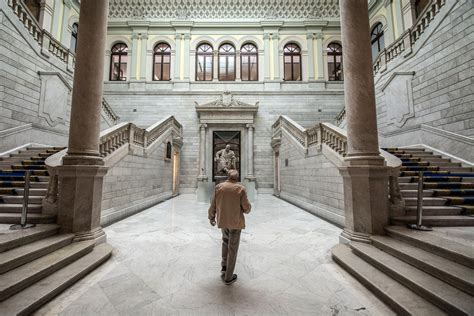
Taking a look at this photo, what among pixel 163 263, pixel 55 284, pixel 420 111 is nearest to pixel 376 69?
pixel 420 111

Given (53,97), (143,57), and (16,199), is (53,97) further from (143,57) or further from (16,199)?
(16,199)

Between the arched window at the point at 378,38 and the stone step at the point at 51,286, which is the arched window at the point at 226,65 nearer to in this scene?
the arched window at the point at 378,38

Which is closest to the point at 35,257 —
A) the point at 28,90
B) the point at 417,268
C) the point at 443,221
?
the point at 417,268

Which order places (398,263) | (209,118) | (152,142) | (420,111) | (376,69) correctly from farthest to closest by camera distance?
(209,118) → (376,69) → (152,142) → (420,111) → (398,263)

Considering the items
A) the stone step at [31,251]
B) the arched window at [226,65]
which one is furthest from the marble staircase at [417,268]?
the arched window at [226,65]

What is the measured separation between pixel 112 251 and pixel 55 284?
1.27 metres

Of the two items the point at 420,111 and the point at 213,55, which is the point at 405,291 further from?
the point at 213,55

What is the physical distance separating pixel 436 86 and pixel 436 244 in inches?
311

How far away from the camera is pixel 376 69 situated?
37.8 ft

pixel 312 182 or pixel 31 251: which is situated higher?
pixel 312 182

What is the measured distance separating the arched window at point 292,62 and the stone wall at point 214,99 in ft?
4.86

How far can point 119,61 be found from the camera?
15477mm

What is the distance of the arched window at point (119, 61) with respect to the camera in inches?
607

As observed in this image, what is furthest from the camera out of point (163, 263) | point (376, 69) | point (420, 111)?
point (376, 69)
